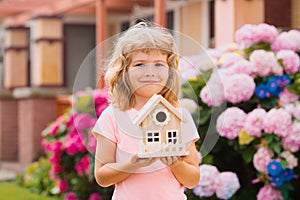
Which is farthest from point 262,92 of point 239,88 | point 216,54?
point 216,54

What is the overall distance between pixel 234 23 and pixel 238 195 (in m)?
1.96

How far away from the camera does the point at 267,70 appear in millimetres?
5371

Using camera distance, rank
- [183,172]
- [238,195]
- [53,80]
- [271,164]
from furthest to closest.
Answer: [53,80] → [238,195] → [271,164] → [183,172]

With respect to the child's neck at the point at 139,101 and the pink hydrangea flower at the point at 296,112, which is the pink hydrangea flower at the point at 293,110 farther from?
the child's neck at the point at 139,101

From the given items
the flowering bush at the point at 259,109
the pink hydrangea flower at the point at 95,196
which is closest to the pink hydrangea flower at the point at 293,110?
the flowering bush at the point at 259,109

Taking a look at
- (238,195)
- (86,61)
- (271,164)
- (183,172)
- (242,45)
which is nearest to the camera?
(183,172)

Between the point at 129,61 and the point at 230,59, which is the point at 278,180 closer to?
the point at 230,59

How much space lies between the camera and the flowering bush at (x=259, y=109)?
498 cm

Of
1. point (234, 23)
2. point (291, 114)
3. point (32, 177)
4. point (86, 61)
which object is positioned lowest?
point (32, 177)

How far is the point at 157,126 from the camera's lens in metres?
2.77

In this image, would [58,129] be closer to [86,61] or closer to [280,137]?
[280,137]

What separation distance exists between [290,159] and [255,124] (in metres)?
0.33

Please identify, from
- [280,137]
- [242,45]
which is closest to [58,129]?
[242,45]

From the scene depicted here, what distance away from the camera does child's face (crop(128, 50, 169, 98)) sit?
281 cm
